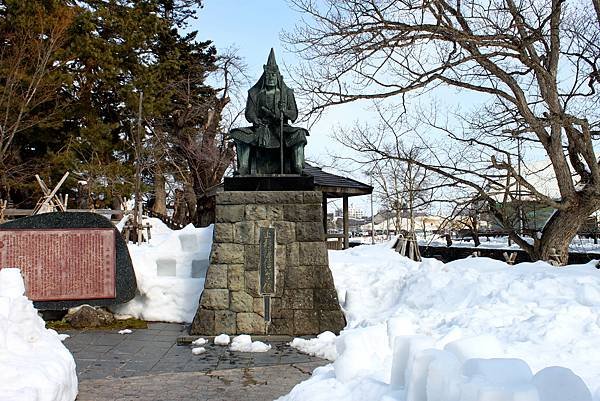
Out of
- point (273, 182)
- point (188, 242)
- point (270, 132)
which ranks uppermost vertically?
point (270, 132)

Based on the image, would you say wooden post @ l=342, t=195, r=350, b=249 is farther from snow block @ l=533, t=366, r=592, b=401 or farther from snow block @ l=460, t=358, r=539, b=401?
snow block @ l=533, t=366, r=592, b=401

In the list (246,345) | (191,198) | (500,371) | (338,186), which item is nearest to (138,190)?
(191,198)

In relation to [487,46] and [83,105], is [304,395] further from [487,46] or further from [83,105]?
[83,105]

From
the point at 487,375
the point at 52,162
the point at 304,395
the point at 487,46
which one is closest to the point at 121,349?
the point at 304,395

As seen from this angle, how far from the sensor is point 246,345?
691 cm

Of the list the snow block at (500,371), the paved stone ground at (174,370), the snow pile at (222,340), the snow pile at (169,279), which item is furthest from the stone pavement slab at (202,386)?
the snow pile at (169,279)

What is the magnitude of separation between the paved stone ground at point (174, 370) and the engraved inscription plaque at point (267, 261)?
0.92 m

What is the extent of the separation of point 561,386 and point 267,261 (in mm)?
5928

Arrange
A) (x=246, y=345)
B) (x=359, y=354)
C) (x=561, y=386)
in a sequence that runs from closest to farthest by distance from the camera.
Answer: (x=561, y=386)
(x=359, y=354)
(x=246, y=345)

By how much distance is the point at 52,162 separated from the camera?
58.5 feet

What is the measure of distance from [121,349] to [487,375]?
19.0ft

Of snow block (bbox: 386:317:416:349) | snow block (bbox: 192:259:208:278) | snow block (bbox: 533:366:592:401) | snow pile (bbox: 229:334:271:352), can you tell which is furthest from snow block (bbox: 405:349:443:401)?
snow block (bbox: 192:259:208:278)

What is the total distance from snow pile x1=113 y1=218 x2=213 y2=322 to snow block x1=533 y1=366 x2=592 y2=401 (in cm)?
744

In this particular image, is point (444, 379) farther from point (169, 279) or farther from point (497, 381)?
point (169, 279)
